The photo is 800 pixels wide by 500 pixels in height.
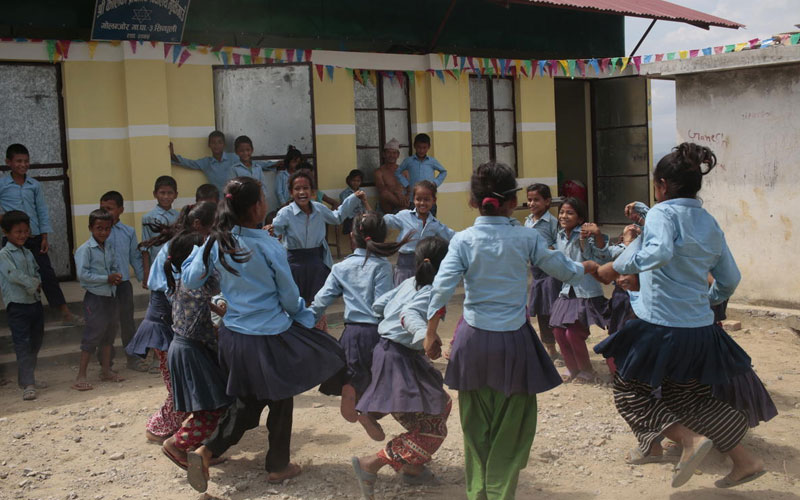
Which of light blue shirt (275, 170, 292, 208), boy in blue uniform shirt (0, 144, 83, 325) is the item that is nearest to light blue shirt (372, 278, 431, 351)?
boy in blue uniform shirt (0, 144, 83, 325)

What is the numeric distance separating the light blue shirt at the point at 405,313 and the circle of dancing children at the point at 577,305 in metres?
1.82

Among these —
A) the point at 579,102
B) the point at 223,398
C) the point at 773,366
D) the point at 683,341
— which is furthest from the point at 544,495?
the point at 579,102

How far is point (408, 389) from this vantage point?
3.78 metres

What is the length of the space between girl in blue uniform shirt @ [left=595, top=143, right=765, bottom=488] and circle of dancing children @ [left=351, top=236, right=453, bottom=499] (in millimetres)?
827

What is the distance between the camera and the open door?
1287 cm

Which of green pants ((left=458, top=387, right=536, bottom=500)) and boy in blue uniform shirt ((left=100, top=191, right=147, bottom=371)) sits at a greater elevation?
boy in blue uniform shirt ((left=100, top=191, right=147, bottom=371))

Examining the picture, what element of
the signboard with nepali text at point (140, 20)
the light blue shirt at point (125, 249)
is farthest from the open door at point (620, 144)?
the light blue shirt at point (125, 249)

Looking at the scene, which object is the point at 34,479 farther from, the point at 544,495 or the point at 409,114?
the point at 409,114

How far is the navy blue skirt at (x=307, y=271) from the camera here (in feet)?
20.7

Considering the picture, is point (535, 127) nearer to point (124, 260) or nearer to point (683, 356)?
point (124, 260)

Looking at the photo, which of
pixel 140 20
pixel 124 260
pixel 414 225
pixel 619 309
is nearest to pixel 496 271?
pixel 619 309

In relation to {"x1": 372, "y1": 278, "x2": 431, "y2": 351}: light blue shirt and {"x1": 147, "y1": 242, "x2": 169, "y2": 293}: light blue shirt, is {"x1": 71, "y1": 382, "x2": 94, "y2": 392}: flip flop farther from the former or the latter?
{"x1": 372, "y1": 278, "x2": 431, "y2": 351}: light blue shirt

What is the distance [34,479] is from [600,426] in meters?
3.10

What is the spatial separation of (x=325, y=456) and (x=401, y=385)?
3.03 ft
